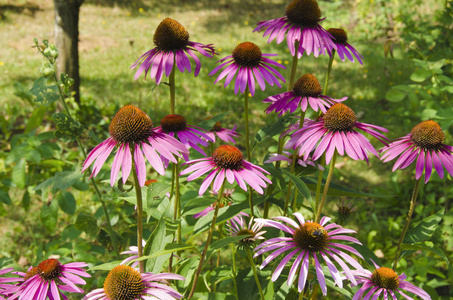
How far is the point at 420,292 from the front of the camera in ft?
3.94

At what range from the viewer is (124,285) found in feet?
3.33

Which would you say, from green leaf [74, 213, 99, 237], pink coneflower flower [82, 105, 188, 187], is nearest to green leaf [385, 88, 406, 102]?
pink coneflower flower [82, 105, 188, 187]

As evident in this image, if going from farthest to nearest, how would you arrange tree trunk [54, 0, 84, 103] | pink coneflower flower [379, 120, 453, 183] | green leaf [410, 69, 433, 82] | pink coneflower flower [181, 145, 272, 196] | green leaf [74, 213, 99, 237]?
tree trunk [54, 0, 84, 103]
green leaf [410, 69, 433, 82]
green leaf [74, 213, 99, 237]
pink coneflower flower [379, 120, 453, 183]
pink coneflower flower [181, 145, 272, 196]

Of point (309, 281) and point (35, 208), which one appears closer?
point (309, 281)

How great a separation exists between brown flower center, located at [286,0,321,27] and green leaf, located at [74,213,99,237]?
1.19 metres

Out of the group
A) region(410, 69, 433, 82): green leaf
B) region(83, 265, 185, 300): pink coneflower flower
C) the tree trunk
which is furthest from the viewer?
the tree trunk

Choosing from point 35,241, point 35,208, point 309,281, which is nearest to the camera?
point 309,281

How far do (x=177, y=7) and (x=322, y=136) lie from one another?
6.77m

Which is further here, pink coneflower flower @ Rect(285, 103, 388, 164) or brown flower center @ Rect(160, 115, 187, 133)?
brown flower center @ Rect(160, 115, 187, 133)

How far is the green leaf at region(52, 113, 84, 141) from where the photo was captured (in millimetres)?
1481

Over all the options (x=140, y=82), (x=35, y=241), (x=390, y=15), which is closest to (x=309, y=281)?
(x=35, y=241)

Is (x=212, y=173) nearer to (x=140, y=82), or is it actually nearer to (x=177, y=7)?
(x=140, y=82)

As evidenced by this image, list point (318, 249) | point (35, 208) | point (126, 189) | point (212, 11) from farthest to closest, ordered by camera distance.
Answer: point (212, 11), point (35, 208), point (126, 189), point (318, 249)

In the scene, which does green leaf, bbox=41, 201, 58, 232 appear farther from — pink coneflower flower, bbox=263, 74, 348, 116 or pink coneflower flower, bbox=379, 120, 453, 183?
pink coneflower flower, bbox=379, 120, 453, 183
